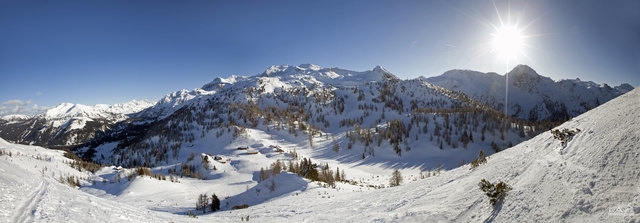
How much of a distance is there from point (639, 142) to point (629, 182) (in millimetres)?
1411

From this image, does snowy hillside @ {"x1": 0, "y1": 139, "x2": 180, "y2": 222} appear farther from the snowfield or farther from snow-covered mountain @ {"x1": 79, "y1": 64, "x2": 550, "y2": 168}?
snow-covered mountain @ {"x1": 79, "y1": 64, "x2": 550, "y2": 168}

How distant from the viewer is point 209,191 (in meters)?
45.9

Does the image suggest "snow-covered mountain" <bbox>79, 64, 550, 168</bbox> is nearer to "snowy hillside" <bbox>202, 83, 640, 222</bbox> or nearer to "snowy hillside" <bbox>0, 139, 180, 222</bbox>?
"snowy hillside" <bbox>202, 83, 640, 222</bbox>

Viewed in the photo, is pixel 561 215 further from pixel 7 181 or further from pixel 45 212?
pixel 7 181

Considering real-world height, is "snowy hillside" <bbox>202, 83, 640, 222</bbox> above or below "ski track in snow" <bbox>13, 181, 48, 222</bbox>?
above

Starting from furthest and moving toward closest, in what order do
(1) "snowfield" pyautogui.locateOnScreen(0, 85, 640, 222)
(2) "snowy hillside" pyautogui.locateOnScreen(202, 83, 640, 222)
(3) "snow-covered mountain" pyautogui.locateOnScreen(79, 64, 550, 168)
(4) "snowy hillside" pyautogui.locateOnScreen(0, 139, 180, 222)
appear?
(3) "snow-covered mountain" pyautogui.locateOnScreen(79, 64, 550, 168), (4) "snowy hillside" pyautogui.locateOnScreen(0, 139, 180, 222), (1) "snowfield" pyautogui.locateOnScreen(0, 85, 640, 222), (2) "snowy hillside" pyautogui.locateOnScreen(202, 83, 640, 222)

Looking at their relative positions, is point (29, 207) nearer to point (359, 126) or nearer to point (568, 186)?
point (568, 186)

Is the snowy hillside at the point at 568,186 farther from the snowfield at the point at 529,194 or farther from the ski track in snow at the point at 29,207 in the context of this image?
the ski track in snow at the point at 29,207

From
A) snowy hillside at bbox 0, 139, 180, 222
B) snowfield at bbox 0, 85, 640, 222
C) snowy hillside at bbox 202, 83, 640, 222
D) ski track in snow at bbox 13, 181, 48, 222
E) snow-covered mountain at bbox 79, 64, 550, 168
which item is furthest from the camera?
snow-covered mountain at bbox 79, 64, 550, 168

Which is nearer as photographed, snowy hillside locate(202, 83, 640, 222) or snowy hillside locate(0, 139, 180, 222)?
snowy hillside locate(202, 83, 640, 222)

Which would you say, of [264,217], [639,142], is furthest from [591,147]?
[264,217]

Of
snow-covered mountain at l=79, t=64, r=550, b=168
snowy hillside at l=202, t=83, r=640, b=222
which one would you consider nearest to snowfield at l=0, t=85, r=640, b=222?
snowy hillside at l=202, t=83, r=640, b=222

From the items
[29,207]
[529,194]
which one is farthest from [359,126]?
[29,207]

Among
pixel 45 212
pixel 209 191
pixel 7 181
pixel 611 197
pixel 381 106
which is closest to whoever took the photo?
pixel 611 197
